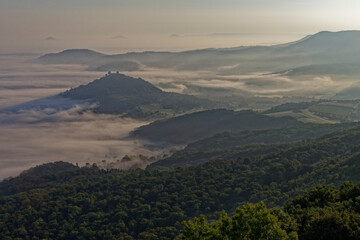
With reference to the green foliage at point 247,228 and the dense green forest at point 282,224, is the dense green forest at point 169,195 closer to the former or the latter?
A: the dense green forest at point 282,224

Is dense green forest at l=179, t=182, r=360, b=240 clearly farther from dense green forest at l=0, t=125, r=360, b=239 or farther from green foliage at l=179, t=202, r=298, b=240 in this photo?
dense green forest at l=0, t=125, r=360, b=239

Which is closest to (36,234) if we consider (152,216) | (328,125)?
(152,216)

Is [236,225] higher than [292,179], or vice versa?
[236,225]

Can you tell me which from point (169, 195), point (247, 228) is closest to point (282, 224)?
point (247, 228)

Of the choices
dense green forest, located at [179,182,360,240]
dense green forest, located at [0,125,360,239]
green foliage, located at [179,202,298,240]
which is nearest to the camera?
green foliage, located at [179,202,298,240]

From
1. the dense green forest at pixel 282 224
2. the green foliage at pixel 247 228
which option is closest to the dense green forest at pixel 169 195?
the dense green forest at pixel 282 224

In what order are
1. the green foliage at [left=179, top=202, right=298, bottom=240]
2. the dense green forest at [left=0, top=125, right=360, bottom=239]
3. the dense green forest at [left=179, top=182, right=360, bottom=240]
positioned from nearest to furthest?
1. the green foliage at [left=179, top=202, right=298, bottom=240]
2. the dense green forest at [left=179, top=182, right=360, bottom=240]
3. the dense green forest at [left=0, top=125, right=360, bottom=239]

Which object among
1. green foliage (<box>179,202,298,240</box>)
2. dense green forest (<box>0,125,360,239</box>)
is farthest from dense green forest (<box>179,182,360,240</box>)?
dense green forest (<box>0,125,360,239</box>)

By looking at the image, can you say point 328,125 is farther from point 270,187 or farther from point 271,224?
point 271,224
